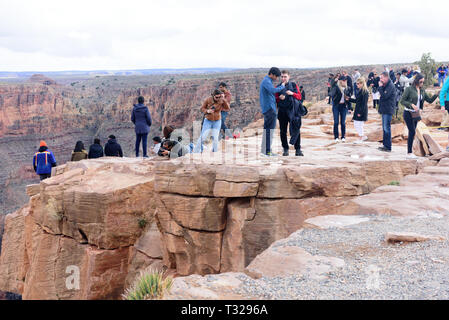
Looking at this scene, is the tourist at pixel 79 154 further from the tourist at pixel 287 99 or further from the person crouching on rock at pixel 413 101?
the person crouching on rock at pixel 413 101

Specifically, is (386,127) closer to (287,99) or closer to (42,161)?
(287,99)

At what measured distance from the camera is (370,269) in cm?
459

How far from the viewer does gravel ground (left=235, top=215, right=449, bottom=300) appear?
4012 mm

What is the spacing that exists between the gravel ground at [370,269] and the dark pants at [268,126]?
3.39 metres

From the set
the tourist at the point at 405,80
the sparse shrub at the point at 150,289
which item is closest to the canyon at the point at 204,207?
the sparse shrub at the point at 150,289

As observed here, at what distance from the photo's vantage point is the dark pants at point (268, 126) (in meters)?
8.84

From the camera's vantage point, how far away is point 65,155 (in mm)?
64438

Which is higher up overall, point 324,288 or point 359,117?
point 359,117

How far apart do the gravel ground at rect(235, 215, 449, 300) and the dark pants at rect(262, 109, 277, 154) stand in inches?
133

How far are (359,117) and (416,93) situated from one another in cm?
180

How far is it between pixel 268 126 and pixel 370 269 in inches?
191

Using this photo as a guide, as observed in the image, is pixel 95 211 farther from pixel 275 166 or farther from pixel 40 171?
pixel 275 166

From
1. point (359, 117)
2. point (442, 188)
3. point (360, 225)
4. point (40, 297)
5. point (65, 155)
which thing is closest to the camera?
point (360, 225)

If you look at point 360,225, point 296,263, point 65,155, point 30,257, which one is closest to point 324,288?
point 296,263
